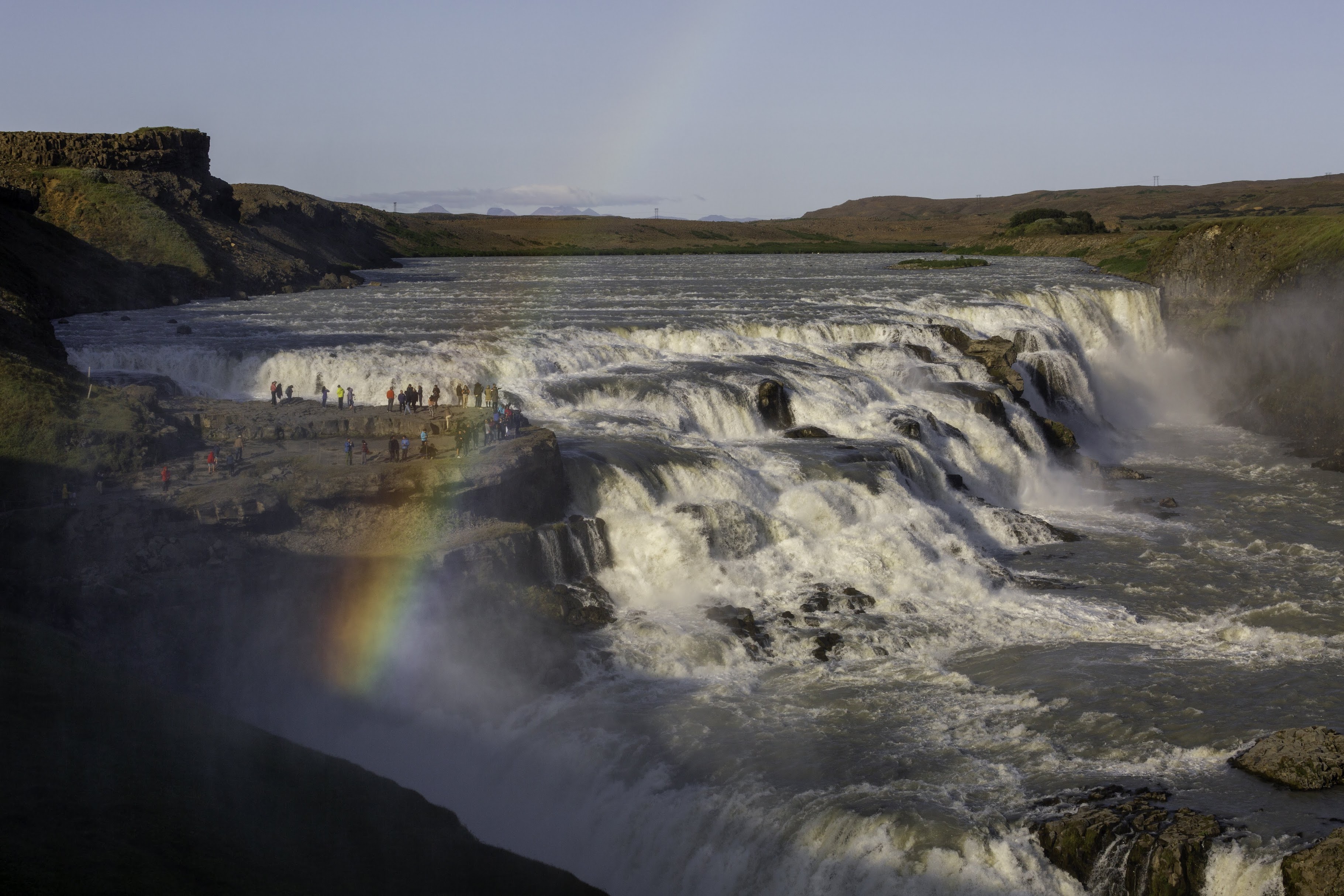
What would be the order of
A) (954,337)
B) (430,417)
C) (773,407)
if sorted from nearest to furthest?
(430,417), (773,407), (954,337)

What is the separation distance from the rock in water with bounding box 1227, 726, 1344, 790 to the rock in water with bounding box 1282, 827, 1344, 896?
2.19m

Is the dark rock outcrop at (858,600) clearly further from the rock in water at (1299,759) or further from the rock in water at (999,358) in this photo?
the rock in water at (999,358)

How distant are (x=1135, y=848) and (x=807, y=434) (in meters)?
19.0

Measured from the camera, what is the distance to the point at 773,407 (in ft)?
106

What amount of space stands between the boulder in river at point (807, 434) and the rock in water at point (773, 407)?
27.6 inches

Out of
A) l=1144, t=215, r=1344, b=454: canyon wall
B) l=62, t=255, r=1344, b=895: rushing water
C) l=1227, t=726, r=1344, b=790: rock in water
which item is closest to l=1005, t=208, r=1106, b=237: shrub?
l=1144, t=215, r=1344, b=454: canyon wall

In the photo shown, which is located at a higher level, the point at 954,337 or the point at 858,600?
the point at 954,337

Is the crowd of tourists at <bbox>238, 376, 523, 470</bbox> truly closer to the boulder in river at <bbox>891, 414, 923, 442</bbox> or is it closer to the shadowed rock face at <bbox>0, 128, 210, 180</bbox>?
the boulder in river at <bbox>891, 414, 923, 442</bbox>

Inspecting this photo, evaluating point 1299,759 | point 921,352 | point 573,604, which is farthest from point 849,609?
point 921,352

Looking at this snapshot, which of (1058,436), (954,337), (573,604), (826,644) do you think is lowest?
(826,644)

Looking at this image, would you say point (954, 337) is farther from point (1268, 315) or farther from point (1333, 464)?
point (1268, 315)

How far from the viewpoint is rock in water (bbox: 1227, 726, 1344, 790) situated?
14.3 meters

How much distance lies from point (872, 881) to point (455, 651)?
899 cm

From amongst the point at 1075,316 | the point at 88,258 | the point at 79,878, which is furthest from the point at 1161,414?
the point at 88,258
